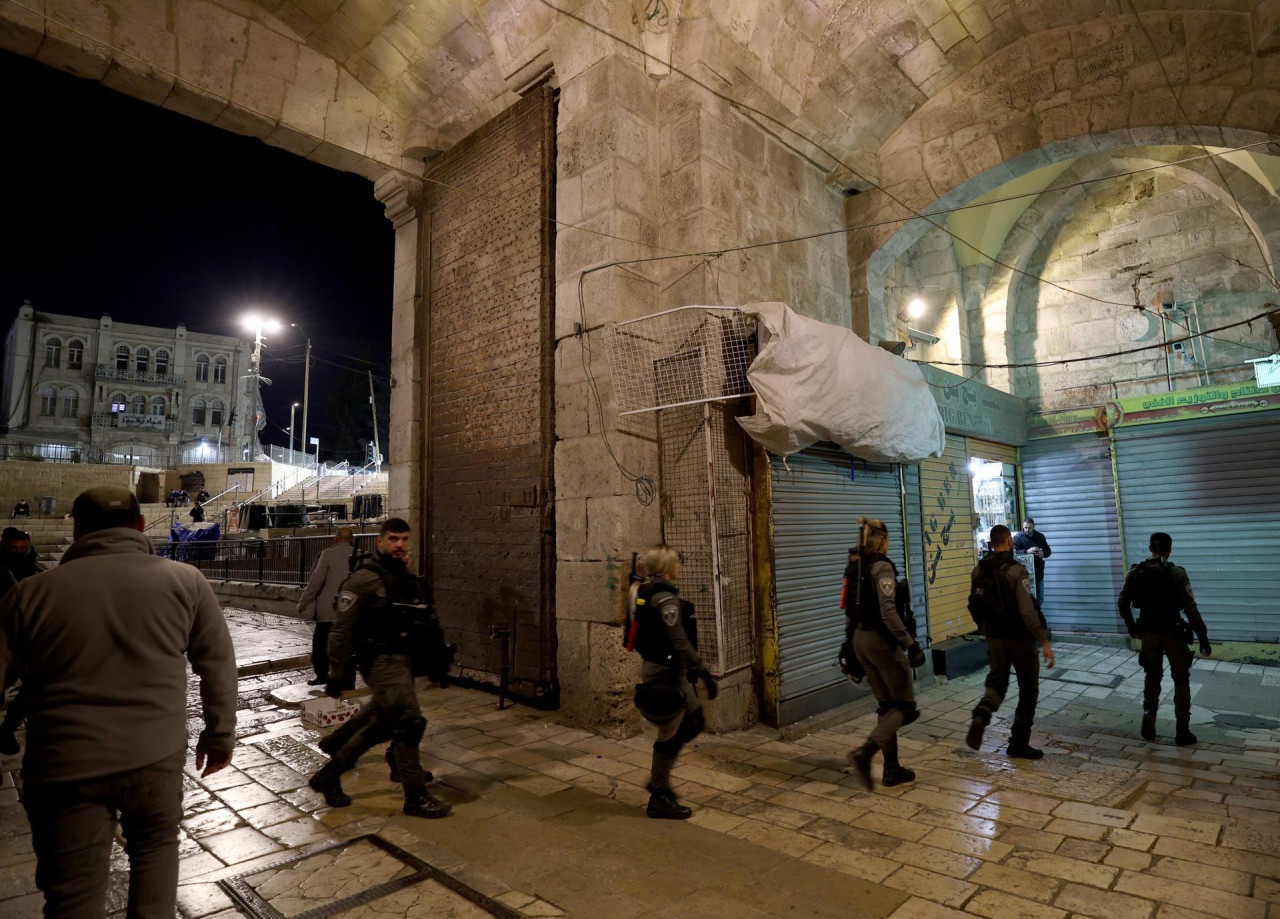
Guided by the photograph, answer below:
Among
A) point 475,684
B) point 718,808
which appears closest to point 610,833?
point 718,808

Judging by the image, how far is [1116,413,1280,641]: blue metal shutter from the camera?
991 cm

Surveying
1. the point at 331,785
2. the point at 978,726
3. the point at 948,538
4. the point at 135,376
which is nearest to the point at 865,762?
the point at 978,726

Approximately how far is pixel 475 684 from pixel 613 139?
638 cm

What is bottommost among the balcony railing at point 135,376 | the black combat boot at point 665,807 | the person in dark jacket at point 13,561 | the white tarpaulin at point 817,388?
the black combat boot at point 665,807

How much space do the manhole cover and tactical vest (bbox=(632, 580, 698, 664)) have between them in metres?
6.15

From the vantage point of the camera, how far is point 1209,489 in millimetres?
10430

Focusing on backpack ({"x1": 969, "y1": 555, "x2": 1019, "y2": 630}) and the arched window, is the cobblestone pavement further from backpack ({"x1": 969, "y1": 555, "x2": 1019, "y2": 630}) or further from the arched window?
the arched window

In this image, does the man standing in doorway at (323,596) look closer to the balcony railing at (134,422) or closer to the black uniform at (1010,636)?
the black uniform at (1010,636)

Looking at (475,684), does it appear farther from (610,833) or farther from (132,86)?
(132,86)

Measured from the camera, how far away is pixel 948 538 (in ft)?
32.3

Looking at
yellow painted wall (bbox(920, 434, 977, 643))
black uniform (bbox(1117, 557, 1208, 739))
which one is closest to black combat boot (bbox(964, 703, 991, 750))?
black uniform (bbox(1117, 557, 1208, 739))

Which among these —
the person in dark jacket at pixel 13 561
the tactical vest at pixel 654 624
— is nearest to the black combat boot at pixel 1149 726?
the tactical vest at pixel 654 624

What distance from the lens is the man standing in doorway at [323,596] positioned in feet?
25.5

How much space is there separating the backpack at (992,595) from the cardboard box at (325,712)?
603 cm
